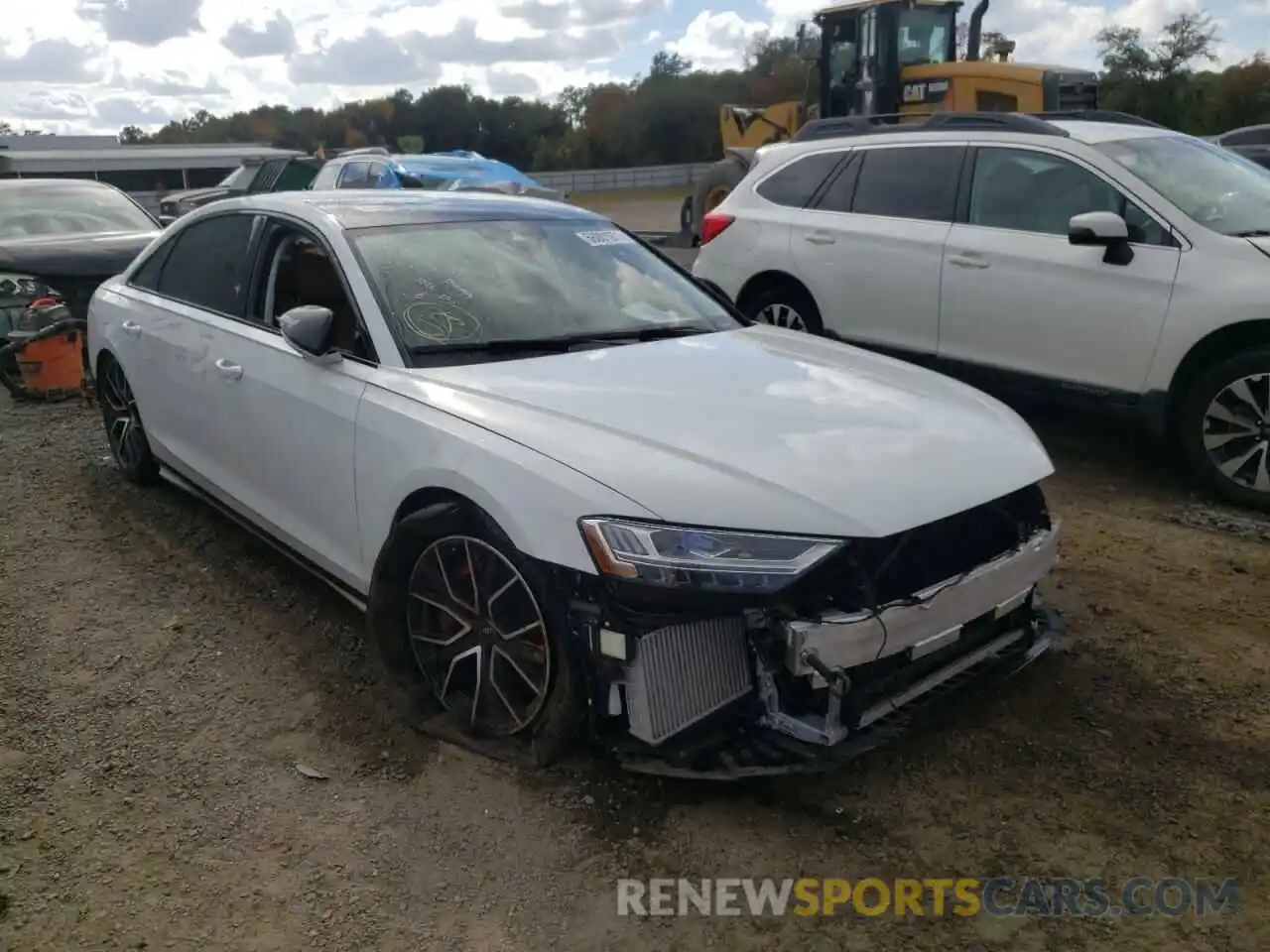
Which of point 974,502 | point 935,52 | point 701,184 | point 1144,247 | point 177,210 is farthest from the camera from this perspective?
point 177,210

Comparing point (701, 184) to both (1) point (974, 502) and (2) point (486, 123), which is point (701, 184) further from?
(2) point (486, 123)

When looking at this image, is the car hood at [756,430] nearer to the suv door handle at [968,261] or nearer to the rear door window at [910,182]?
the suv door handle at [968,261]

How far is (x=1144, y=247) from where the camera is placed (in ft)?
18.0

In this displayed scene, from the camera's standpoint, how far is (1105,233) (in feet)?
17.8

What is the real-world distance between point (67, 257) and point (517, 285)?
5701 mm

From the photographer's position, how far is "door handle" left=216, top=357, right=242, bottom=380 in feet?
14.1

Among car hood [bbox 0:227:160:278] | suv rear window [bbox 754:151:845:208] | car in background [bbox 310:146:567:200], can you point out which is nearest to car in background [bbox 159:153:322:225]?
car in background [bbox 310:146:567:200]

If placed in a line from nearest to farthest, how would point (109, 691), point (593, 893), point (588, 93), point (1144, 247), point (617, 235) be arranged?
point (593, 893), point (109, 691), point (617, 235), point (1144, 247), point (588, 93)

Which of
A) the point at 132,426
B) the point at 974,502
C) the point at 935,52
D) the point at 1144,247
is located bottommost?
the point at 132,426

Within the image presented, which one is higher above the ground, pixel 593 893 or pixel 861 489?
pixel 861 489

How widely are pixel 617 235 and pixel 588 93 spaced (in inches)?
2451

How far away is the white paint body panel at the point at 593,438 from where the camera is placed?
285 centimetres

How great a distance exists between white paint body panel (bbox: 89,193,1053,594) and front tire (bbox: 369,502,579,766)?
0.39ft

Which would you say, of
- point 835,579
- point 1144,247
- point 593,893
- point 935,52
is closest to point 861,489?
point 835,579
